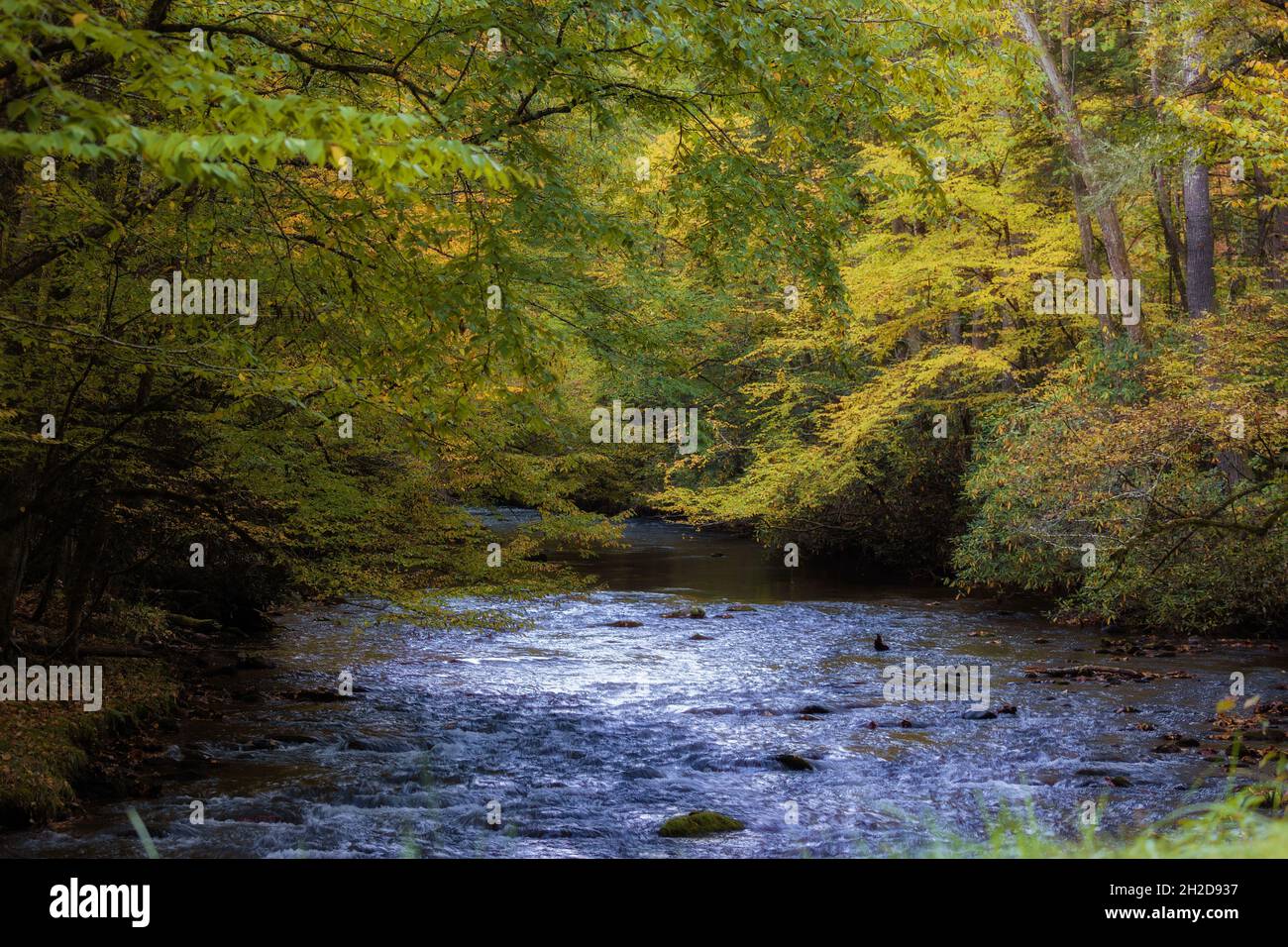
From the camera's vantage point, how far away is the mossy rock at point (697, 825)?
7395 mm

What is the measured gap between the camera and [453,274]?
691 cm

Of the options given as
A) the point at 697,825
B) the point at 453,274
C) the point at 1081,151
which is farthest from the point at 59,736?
the point at 1081,151

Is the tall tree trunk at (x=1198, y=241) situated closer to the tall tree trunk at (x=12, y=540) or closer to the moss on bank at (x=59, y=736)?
the moss on bank at (x=59, y=736)

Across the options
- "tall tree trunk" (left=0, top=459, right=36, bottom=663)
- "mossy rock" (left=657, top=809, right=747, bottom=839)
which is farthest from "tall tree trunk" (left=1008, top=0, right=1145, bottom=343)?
"tall tree trunk" (left=0, top=459, right=36, bottom=663)

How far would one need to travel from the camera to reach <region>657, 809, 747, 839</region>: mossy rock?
7395 millimetres

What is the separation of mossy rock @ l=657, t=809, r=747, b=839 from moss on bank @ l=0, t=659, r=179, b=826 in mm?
4207

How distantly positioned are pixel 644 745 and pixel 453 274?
5101mm

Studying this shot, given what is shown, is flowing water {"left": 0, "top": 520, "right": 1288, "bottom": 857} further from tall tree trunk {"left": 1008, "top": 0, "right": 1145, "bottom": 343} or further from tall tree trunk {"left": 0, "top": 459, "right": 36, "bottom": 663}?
tall tree trunk {"left": 1008, "top": 0, "right": 1145, "bottom": 343}

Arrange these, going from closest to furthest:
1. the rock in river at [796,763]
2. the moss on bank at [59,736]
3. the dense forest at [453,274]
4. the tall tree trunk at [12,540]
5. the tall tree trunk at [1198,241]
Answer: the dense forest at [453,274] → the moss on bank at [59,736] → the tall tree trunk at [12,540] → the rock in river at [796,763] → the tall tree trunk at [1198,241]

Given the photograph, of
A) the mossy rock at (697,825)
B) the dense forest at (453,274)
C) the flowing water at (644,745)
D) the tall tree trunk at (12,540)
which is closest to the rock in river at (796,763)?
the flowing water at (644,745)

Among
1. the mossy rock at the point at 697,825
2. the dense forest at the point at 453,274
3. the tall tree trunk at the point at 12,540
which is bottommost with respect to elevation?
the mossy rock at the point at 697,825

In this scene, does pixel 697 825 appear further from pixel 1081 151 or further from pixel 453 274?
pixel 1081 151

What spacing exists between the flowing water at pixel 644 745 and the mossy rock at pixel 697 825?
0.52ft
